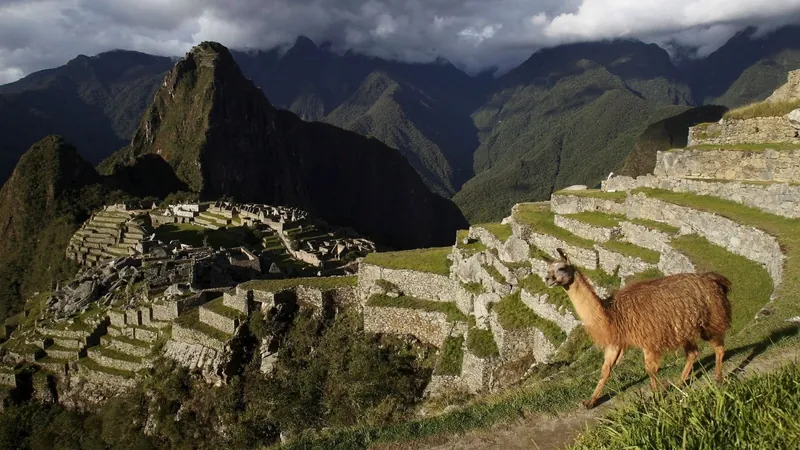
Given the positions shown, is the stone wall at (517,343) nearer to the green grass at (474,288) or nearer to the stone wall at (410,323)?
the green grass at (474,288)

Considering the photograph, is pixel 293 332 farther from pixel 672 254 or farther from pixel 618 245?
pixel 672 254

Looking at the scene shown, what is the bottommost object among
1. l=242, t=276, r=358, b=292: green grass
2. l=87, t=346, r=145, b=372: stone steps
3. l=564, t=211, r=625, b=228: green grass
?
l=87, t=346, r=145, b=372: stone steps

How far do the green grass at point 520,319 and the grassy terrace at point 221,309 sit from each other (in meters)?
9.97

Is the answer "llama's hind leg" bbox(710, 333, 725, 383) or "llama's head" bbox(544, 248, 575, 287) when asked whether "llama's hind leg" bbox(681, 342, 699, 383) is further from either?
"llama's head" bbox(544, 248, 575, 287)

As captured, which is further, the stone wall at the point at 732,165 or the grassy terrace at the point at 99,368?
the grassy terrace at the point at 99,368

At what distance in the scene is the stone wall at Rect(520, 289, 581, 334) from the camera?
10.9 meters

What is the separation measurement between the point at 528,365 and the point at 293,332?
352 inches

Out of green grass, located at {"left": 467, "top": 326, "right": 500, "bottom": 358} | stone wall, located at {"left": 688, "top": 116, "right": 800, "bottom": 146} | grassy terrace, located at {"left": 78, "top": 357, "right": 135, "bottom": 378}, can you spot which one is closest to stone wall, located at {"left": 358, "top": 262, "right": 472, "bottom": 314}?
green grass, located at {"left": 467, "top": 326, "right": 500, "bottom": 358}

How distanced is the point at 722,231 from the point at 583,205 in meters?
5.80

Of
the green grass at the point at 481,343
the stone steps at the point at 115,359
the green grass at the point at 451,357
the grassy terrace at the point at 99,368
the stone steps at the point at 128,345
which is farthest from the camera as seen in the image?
the stone steps at the point at 128,345

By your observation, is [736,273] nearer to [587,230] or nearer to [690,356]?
[690,356]

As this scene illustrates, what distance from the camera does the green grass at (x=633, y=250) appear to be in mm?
11016

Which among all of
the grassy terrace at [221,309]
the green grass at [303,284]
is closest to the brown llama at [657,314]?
the green grass at [303,284]

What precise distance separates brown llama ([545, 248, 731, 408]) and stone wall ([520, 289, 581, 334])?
520cm
